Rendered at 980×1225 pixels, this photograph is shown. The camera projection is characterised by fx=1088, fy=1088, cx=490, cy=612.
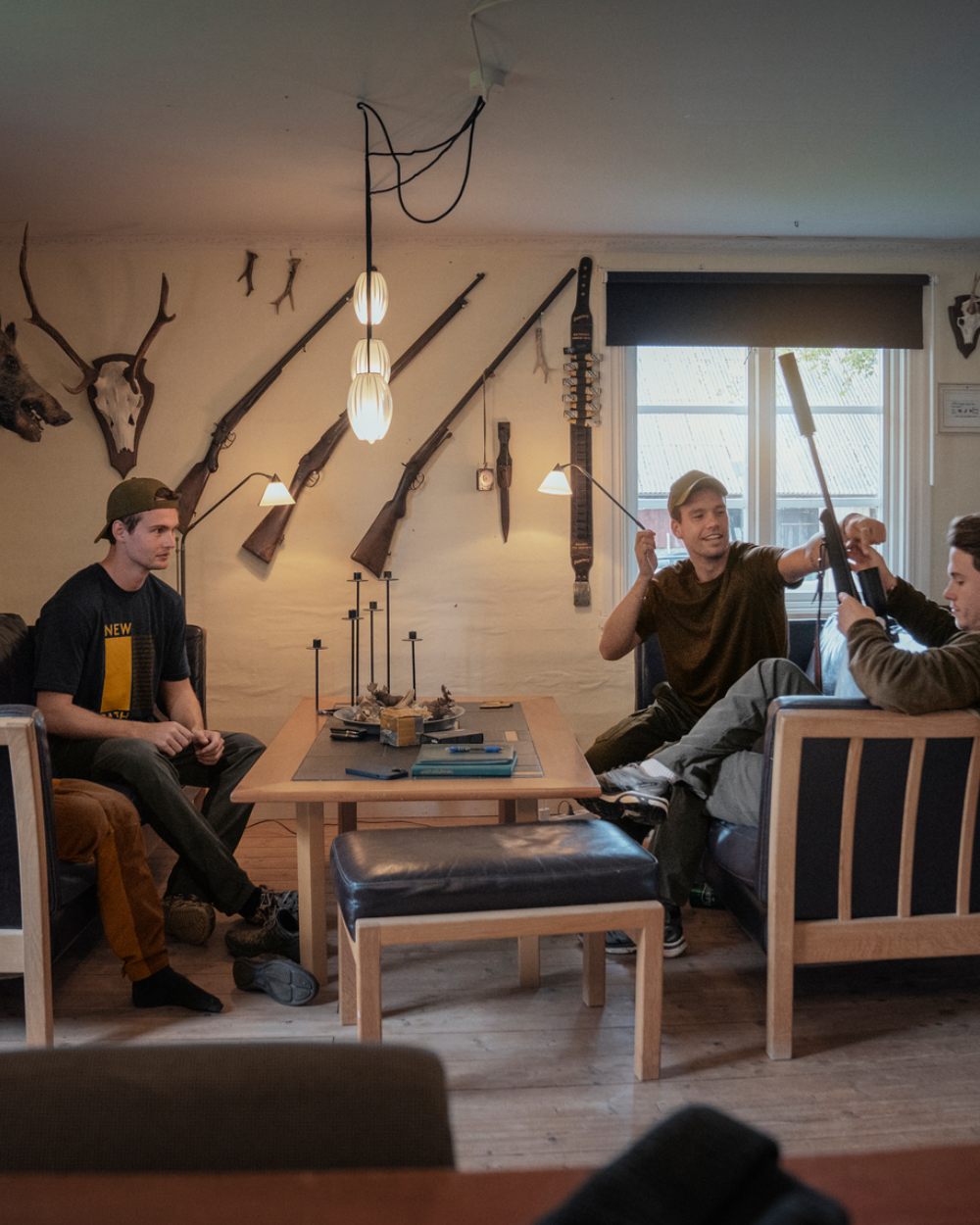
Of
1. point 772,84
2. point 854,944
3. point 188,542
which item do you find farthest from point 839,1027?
point 188,542

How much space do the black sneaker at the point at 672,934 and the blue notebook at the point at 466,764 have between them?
0.64 meters

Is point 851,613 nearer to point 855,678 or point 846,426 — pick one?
point 855,678

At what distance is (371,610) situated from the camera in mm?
4824

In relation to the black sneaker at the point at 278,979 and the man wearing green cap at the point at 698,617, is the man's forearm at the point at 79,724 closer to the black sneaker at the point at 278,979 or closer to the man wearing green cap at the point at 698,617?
the black sneaker at the point at 278,979

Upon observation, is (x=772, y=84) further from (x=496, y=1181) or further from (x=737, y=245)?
(x=496, y=1181)

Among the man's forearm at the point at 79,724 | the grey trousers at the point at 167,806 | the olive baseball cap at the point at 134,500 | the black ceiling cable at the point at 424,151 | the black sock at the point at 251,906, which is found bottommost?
the black sock at the point at 251,906

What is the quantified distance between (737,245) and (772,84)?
1.72 metres

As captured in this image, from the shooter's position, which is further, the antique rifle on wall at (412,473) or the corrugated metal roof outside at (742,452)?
the corrugated metal roof outside at (742,452)

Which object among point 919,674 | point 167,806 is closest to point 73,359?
point 167,806

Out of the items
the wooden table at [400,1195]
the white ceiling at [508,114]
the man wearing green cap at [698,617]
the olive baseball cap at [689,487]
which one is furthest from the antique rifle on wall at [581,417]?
the wooden table at [400,1195]

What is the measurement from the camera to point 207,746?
3.33 m

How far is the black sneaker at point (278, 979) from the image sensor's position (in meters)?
2.64

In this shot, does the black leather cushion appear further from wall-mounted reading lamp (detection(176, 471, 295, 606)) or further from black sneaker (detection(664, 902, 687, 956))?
wall-mounted reading lamp (detection(176, 471, 295, 606))

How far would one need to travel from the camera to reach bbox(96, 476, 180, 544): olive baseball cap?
129 inches
